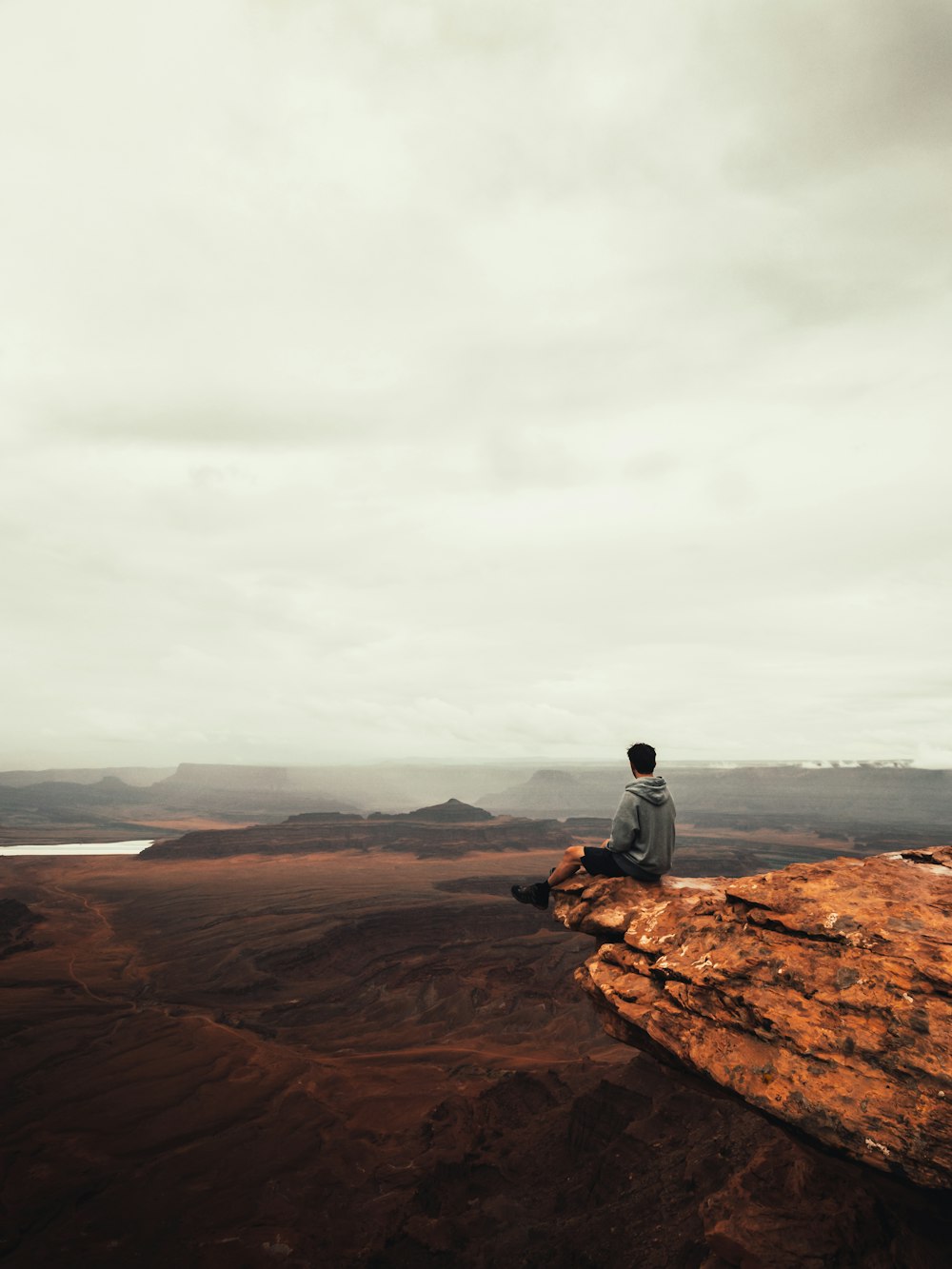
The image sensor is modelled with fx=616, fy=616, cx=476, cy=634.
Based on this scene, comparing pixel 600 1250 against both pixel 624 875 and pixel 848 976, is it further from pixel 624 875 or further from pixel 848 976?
pixel 848 976

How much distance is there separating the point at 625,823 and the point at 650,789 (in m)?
0.61

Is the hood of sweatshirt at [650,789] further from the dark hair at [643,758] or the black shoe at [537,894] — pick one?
the black shoe at [537,894]

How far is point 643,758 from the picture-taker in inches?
306

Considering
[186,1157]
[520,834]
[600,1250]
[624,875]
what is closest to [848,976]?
[624,875]

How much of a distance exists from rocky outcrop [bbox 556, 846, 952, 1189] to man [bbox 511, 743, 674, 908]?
1.69 feet

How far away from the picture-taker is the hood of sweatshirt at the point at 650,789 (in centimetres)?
742

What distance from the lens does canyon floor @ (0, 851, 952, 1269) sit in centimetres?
956

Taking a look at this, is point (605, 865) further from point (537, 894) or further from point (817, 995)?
point (817, 995)

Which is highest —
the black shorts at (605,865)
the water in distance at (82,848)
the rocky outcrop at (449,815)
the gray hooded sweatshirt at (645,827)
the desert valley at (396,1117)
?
the gray hooded sweatshirt at (645,827)

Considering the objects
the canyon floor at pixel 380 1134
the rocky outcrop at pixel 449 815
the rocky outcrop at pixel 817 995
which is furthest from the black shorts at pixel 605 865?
the rocky outcrop at pixel 449 815

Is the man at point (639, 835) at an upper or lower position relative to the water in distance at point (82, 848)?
upper

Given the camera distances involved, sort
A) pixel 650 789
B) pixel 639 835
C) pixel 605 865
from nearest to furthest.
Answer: pixel 650 789 → pixel 639 835 → pixel 605 865

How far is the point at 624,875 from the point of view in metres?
8.35

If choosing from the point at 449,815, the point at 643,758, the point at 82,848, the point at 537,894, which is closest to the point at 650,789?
the point at 643,758
